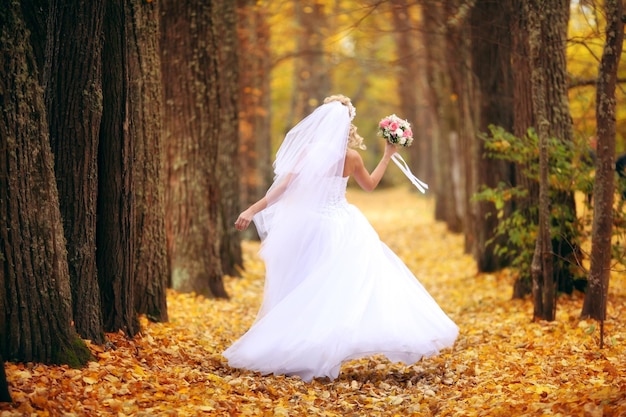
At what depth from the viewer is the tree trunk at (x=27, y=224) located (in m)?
5.79

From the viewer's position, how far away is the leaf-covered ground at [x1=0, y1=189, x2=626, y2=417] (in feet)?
18.2

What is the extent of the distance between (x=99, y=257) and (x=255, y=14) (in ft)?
45.4

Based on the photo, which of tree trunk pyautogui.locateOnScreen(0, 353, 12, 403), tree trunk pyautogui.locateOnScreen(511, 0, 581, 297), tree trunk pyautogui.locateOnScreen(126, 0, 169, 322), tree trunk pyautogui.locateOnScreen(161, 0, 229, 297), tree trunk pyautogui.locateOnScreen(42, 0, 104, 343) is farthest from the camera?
tree trunk pyautogui.locateOnScreen(161, 0, 229, 297)

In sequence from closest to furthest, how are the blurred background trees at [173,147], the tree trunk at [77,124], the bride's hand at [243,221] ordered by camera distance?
the blurred background trees at [173,147]
the tree trunk at [77,124]
the bride's hand at [243,221]

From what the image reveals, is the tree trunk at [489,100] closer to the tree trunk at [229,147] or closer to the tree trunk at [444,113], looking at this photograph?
the tree trunk at [229,147]

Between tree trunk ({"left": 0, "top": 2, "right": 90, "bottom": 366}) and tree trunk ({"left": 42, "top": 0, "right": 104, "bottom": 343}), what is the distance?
597mm

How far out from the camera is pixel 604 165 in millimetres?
8492

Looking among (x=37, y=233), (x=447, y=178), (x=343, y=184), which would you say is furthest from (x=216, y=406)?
(x=447, y=178)

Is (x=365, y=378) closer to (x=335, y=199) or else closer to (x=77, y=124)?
(x=335, y=199)

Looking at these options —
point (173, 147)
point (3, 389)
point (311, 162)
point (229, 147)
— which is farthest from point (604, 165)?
point (229, 147)

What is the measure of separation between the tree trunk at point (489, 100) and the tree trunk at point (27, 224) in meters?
7.57

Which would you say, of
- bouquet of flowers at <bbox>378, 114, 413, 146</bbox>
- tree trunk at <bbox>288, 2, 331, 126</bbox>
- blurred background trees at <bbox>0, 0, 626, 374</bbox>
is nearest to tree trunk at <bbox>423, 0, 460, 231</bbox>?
blurred background trees at <bbox>0, 0, 626, 374</bbox>

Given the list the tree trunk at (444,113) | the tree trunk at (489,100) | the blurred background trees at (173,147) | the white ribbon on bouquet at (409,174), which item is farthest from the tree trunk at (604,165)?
the tree trunk at (444,113)

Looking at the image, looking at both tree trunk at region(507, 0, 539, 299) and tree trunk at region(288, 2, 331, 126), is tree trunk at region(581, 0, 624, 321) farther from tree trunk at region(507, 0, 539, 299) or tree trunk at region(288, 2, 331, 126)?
tree trunk at region(288, 2, 331, 126)
